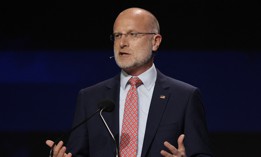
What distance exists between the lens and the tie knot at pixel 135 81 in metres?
2.57

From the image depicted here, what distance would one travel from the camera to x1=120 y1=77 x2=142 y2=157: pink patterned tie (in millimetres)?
2406

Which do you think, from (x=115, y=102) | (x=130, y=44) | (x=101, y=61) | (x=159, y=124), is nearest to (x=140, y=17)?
(x=130, y=44)

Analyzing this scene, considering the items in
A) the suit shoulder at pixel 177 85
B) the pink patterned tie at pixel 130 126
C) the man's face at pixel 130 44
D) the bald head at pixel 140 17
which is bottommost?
the pink patterned tie at pixel 130 126

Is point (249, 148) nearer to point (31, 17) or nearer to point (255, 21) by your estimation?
point (255, 21)

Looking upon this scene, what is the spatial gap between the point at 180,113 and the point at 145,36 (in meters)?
0.43

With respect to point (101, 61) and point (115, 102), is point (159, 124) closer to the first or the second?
point (115, 102)

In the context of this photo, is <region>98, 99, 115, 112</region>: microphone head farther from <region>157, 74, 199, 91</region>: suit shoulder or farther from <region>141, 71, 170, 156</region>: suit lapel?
<region>157, 74, 199, 91</region>: suit shoulder

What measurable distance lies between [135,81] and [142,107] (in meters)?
0.14

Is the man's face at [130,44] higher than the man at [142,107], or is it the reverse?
the man's face at [130,44]

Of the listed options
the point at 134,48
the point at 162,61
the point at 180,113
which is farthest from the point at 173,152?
the point at 162,61

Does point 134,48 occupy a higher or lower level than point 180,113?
higher

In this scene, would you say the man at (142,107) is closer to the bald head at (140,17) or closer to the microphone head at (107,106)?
the bald head at (140,17)

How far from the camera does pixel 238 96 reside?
338 cm

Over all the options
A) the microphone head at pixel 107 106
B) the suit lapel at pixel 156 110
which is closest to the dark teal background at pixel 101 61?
the suit lapel at pixel 156 110
